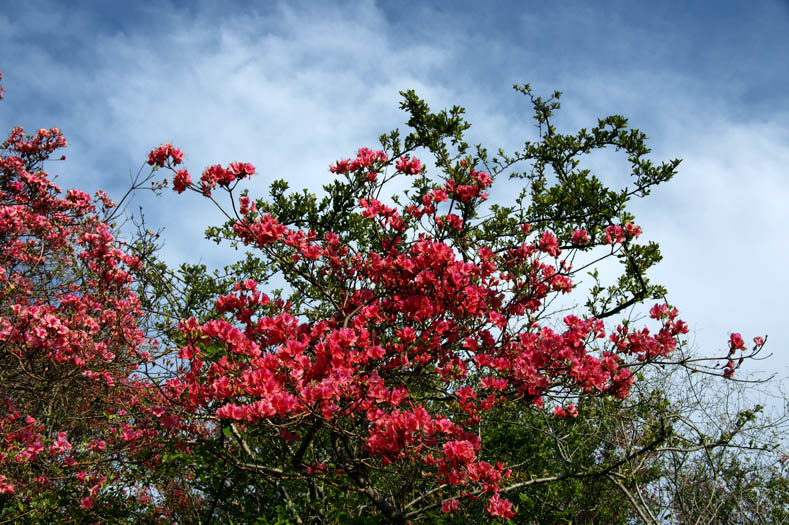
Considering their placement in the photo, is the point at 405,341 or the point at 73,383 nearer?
the point at 405,341

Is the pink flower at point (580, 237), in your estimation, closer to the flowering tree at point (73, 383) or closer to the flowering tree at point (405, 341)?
the flowering tree at point (405, 341)

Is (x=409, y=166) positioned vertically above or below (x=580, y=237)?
above

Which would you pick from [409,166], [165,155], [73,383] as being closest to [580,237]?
[409,166]

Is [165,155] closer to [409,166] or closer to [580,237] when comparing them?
[409,166]

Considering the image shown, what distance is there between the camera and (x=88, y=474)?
484 centimetres

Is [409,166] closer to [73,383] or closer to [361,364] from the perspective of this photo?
[361,364]

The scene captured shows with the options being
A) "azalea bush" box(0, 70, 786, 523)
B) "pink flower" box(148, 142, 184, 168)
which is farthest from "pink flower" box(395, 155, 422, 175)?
"pink flower" box(148, 142, 184, 168)

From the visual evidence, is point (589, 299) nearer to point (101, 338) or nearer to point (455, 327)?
point (455, 327)

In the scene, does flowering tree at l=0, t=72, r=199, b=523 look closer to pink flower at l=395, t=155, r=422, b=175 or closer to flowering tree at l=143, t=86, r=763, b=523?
flowering tree at l=143, t=86, r=763, b=523

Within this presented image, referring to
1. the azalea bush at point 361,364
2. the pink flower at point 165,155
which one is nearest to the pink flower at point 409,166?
the azalea bush at point 361,364

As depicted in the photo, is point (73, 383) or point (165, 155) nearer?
point (165, 155)

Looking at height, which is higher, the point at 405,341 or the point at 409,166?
the point at 409,166

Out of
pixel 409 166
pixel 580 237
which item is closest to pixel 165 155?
pixel 409 166

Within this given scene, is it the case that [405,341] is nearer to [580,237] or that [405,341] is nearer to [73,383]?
[580,237]
